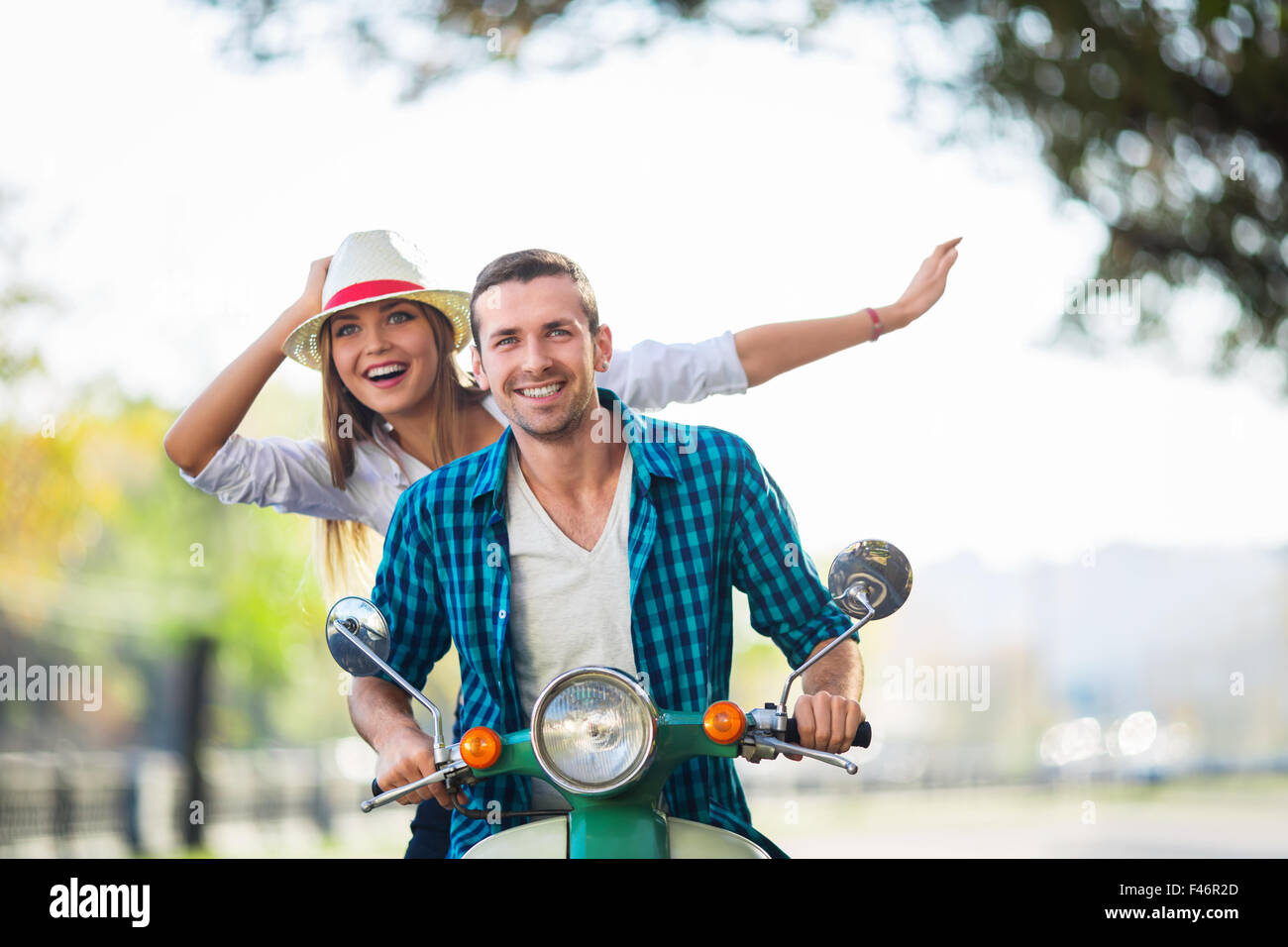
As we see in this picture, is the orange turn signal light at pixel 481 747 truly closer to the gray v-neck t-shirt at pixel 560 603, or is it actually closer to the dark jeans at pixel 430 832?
the gray v-neck t-shirt at pixel 560 603

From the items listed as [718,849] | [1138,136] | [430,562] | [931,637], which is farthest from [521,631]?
[931,637]

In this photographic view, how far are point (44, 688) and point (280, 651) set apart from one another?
502cm

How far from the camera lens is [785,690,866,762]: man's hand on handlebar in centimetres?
196

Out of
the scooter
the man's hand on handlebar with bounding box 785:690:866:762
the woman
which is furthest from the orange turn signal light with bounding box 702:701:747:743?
the woman

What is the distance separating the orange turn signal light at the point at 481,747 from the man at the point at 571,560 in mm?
366

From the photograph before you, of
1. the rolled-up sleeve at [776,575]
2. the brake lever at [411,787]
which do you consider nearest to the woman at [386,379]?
the rolled-up sleeve at [776,575]

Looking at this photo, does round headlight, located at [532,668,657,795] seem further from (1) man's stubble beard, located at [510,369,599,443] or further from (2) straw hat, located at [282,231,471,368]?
(2) straw hat, located at [282,231,471,368]

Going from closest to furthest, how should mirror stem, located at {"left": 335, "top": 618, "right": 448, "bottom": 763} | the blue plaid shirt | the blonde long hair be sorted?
mirror stem, located at {"left": 335, "top": 618, "right": 448, "bottom": 763} → the blue plaid shirt → the blonde long hair

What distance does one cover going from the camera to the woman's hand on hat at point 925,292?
128 inches

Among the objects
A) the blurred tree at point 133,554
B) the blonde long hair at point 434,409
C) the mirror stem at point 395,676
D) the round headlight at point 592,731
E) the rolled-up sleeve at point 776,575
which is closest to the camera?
the round headlight at point 592,731

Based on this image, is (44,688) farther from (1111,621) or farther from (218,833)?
(1111,621)

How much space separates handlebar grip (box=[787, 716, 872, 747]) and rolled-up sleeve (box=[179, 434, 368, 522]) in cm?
169

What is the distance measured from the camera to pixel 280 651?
60.2ft

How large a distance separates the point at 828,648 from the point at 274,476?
1.75m
